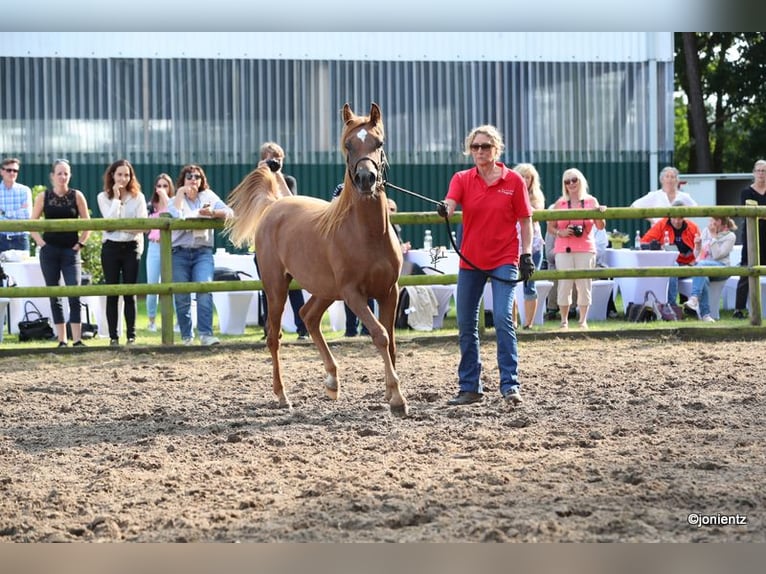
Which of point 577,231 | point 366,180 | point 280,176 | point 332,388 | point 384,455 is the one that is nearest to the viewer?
point 384,455

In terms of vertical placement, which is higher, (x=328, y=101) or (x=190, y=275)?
(x=328, y=101)

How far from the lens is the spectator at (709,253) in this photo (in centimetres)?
1246

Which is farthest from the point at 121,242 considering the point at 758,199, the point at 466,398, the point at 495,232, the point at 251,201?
the point at 758,199

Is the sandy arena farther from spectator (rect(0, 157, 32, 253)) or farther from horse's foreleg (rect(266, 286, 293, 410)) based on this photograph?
spectator (rect(0, 157, 32, 253))

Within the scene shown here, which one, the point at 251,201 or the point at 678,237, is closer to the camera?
the point at 251,201

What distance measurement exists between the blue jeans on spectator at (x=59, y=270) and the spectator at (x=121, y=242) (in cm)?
28

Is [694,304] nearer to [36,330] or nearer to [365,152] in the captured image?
[365,152]

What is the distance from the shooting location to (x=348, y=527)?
4.35 metres

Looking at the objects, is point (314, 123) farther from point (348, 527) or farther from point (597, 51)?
point (348, 527)

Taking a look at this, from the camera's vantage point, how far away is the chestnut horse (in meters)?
6.82

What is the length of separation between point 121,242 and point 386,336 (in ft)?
15.6

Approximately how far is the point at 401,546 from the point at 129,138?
1558 centimetres

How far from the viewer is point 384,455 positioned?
5699mm

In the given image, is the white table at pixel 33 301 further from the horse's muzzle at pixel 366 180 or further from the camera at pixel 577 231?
the horse's muzzle at pixel 366 180
